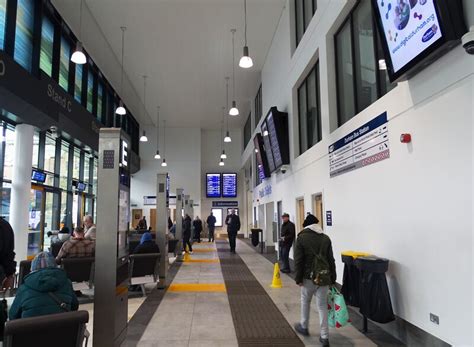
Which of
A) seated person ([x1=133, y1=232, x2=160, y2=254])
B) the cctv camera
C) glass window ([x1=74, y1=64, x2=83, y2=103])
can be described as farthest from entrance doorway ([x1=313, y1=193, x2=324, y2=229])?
glass window ([x1=74, y1=64, x2=83, y2=103])

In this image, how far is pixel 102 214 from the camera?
3832mm

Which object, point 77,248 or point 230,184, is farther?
point 230,184

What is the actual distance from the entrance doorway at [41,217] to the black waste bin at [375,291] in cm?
922

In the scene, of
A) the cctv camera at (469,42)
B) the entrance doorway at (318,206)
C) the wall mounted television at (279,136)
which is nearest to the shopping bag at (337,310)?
the cctv camera at (469,42)

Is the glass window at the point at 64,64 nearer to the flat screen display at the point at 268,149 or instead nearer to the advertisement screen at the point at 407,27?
the flat screen display at the point at 268,149

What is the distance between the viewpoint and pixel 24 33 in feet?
28.8

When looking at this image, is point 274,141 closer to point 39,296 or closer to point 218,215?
point 39,296

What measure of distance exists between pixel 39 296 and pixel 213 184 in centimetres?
2309

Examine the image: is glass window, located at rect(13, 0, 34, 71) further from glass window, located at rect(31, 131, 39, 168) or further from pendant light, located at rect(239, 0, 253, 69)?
pendant light, located at rect(239, 0, 253, 69)

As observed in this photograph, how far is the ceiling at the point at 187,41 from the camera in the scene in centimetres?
1022

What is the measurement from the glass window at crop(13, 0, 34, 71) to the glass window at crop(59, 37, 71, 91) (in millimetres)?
2028

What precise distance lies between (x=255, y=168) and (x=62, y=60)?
10084 millimetres

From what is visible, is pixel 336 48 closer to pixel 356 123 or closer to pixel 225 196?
pixel 356 123

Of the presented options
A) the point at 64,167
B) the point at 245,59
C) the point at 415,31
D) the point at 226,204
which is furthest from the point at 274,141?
the point at 226,204
